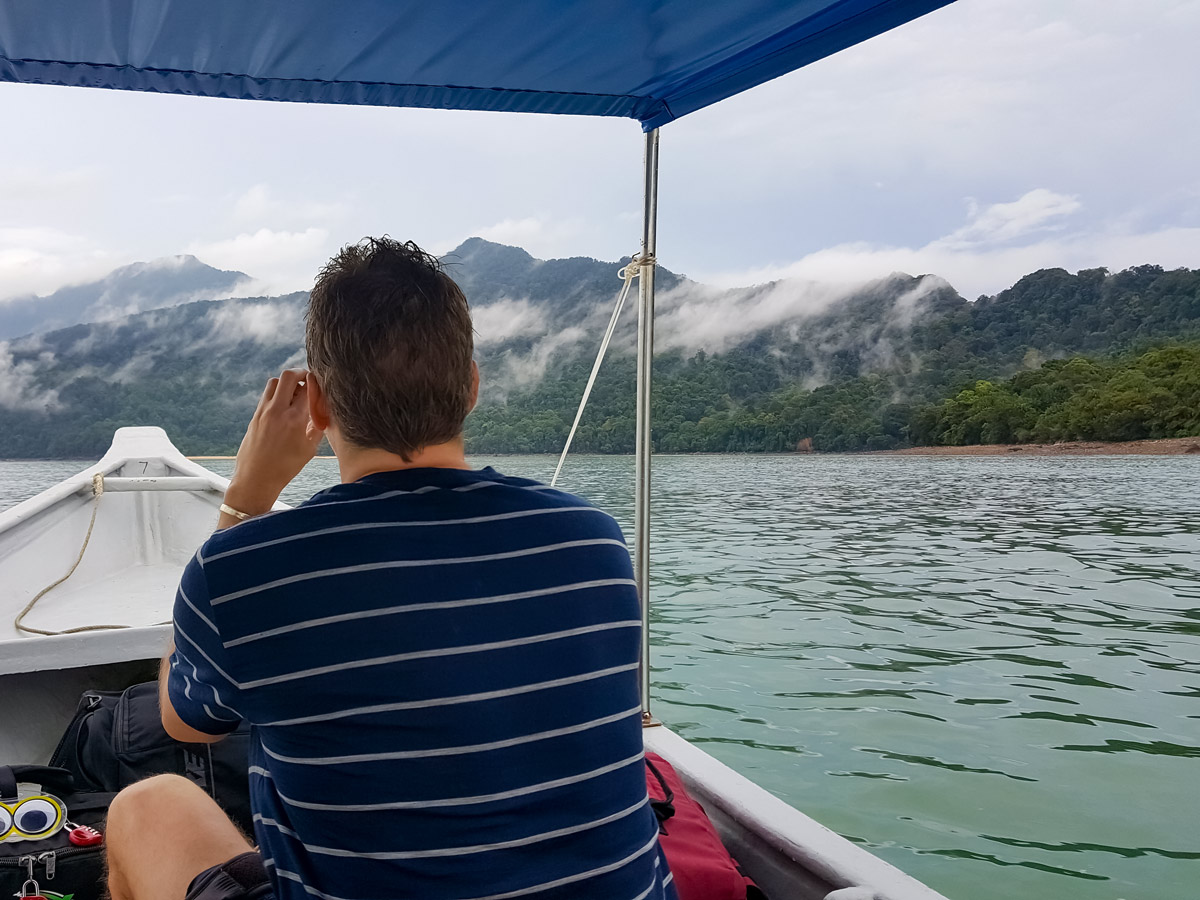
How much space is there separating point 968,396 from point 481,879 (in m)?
34.2

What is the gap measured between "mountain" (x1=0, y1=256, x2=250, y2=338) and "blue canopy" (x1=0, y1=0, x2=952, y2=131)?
59.5 metres

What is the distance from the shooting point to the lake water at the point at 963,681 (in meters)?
4.07

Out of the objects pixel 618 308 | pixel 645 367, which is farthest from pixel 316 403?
pixel 618 308

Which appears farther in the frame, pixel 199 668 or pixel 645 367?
pixel 645 367

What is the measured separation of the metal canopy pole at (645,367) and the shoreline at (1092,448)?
97.9 ft

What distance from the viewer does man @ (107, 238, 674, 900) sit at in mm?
637

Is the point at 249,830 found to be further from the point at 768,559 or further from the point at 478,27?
the point at 768,559

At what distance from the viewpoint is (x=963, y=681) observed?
25.3ft

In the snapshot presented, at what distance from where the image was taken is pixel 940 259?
41969 millimetres

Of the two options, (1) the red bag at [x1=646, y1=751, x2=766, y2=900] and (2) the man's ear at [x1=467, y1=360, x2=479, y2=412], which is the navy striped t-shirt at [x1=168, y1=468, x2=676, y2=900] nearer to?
(2) the man's ear at [x1=467, y1=360, x2=479, y2=412]

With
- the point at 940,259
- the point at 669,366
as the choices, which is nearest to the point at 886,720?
the point at 669,366

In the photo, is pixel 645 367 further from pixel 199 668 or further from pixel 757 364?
pixel 757 364

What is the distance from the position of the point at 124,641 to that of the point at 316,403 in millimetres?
1202

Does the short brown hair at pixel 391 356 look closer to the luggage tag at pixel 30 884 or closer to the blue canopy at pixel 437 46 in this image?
the blue canopy at pixel 437 46
